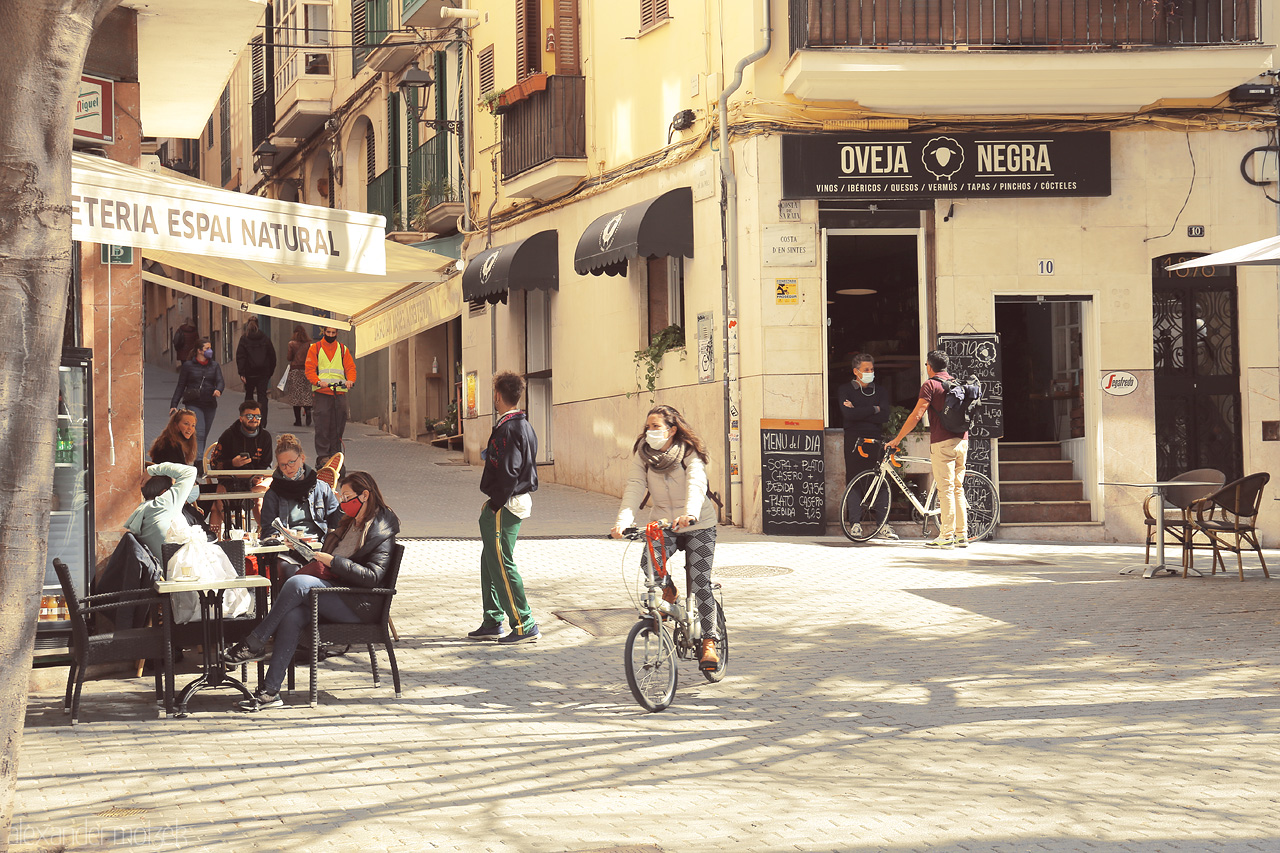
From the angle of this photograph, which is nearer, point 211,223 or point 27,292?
point 27,292

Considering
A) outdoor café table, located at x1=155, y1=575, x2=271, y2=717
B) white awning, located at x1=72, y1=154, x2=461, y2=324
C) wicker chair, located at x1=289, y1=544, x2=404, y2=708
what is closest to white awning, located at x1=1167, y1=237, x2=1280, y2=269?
white awning, located at x1=72, y1=154, x2=461, y2=324

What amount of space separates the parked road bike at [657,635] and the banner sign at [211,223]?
88.8 inches

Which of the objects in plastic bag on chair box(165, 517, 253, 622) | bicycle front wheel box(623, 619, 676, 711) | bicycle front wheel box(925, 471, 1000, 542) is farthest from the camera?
bicycle front wheel box(925, 471, 1000, 542)

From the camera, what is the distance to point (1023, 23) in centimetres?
1586

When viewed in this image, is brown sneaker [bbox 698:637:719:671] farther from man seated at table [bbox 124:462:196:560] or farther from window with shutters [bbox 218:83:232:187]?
window with shutters [bbox 218:83:232:187]

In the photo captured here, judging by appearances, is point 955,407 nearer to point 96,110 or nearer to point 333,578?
point 333,578

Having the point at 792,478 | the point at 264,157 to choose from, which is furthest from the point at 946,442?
the point at 264,157

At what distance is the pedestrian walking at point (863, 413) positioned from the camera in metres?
15.5

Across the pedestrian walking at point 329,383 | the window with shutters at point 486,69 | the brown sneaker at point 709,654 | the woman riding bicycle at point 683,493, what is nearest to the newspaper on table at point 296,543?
the woman riding bicycle at point 683,493

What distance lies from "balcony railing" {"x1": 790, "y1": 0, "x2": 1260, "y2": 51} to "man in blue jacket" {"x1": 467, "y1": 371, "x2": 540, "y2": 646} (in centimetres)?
745

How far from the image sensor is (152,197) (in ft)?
23.7

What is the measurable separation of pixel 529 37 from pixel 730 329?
6912 mm

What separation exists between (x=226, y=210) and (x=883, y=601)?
6.09 metres

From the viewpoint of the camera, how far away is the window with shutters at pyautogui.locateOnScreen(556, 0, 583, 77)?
2038cm
